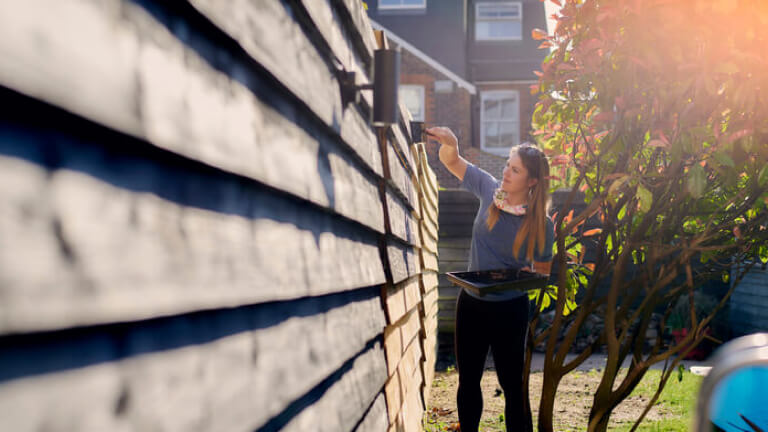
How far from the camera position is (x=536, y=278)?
3299mm

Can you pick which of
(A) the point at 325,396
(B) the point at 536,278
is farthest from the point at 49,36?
(B) the point at 536,278

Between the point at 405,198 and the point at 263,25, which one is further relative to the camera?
the point at 405,198

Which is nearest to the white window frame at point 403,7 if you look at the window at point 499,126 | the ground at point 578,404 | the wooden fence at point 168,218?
the window at point 499,126

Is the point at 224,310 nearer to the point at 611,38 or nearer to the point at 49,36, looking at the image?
the point at 49,36

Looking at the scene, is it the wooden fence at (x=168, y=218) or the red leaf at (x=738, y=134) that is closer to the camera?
the wooden fence at (x=168, y=218)

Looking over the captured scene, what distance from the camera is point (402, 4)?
19.5 meters

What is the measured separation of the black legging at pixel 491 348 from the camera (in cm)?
364

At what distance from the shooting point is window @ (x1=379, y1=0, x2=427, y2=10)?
19.4 metres

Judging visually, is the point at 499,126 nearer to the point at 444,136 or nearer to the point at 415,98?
the point at 415,98

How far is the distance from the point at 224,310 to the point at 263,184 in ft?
0.84

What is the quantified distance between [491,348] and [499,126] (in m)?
16.3

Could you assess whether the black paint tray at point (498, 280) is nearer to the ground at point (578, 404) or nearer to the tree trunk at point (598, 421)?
the tree trunk at point (598, 421)

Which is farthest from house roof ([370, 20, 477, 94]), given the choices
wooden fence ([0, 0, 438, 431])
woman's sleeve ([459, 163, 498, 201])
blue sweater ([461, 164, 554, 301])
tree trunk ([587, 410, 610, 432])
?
wooden fence ([0, 0, 438, 431])

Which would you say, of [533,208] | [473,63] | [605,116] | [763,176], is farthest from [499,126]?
[763,176]
